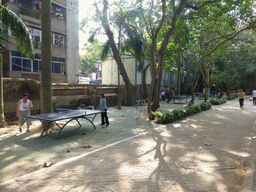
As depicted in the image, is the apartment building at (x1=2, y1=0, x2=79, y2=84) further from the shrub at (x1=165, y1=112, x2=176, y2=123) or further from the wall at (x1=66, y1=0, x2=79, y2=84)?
the shrub at (x1=165, y1=112, x2=176, y2=123)

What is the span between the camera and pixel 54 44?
20250mm

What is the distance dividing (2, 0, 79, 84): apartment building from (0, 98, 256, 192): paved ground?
12346mm

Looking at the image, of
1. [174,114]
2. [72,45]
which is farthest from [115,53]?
[174,114]

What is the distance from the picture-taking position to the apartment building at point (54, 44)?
17344 mm

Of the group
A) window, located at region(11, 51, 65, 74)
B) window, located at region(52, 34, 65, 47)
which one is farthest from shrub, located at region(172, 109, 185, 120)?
window, located at region(52, 34, 65, 47)

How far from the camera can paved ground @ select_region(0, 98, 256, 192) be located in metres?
3.82

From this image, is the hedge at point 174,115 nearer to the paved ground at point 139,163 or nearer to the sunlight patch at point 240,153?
the paved ground at point 139,163

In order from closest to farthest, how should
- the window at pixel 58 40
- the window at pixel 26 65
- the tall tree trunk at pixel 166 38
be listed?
the tall tree trunk at pixel 166 38 → the window at pixel 26 65 → the window at pixel 58 40

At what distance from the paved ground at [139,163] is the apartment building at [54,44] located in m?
12.3

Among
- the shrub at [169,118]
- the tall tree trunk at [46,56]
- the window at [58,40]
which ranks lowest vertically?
the shrub at [169,118]

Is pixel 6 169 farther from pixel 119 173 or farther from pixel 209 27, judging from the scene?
pixel 209 27

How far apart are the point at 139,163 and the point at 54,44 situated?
18.3 m

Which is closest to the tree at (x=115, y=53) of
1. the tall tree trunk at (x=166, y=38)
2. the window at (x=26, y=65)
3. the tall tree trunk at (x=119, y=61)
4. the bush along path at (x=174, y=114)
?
the tall tree trunk at (x=119, y=61)

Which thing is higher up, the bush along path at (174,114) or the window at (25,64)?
the window at (25,64)
